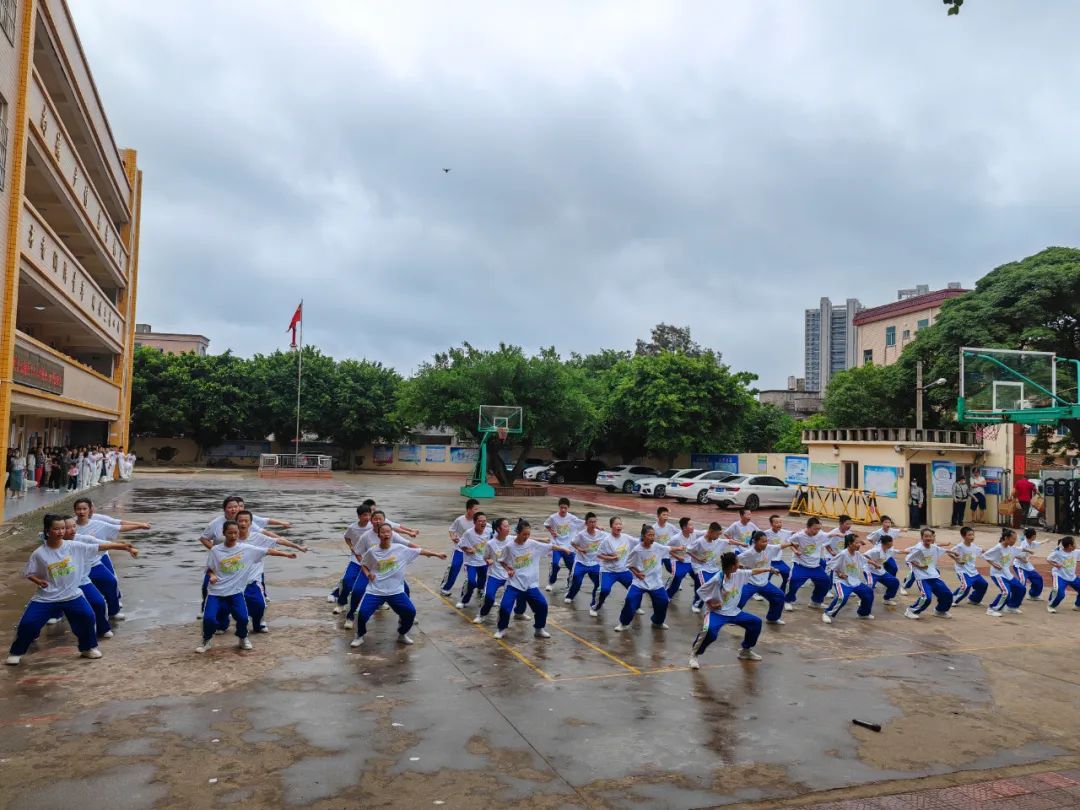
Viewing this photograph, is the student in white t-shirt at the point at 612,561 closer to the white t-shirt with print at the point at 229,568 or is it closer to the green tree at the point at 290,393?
the white t-shirt with print at the point at 229,568

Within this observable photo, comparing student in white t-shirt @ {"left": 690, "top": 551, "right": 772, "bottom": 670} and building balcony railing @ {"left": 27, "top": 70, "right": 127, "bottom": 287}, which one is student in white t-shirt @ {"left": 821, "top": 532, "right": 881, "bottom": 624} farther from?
building balcony railing @ {"left": 27, "top": 70, "right": 127, "bottom": 287}

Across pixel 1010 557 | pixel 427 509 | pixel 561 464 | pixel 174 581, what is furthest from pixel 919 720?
pixel 561 464

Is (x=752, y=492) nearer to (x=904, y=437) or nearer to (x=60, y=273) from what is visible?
(x=904, y=437)

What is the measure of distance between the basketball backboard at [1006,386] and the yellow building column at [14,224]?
23.6 metres

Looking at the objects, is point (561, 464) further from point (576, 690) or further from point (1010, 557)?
point (576, 690)

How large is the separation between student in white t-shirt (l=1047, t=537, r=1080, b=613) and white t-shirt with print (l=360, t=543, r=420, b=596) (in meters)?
9.69

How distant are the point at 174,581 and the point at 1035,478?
26.4 meters

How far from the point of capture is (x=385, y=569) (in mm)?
8727

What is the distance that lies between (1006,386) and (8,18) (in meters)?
26.3

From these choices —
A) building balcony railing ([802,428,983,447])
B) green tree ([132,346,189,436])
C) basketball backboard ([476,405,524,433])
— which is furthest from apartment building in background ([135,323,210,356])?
building balcony railing ([802,428,983,447])

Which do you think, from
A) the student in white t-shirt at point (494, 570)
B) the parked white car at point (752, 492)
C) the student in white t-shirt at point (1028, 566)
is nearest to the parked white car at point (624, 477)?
the parked white car at point (752, 492)

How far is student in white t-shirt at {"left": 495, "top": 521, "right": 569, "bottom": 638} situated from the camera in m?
9.20

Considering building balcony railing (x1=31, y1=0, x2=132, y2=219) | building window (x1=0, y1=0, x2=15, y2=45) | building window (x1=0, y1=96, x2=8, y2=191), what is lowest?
building window (x1=0, y1=96, x2=8, y2=191)

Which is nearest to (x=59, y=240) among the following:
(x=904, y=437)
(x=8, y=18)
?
(x=8, y=18)
